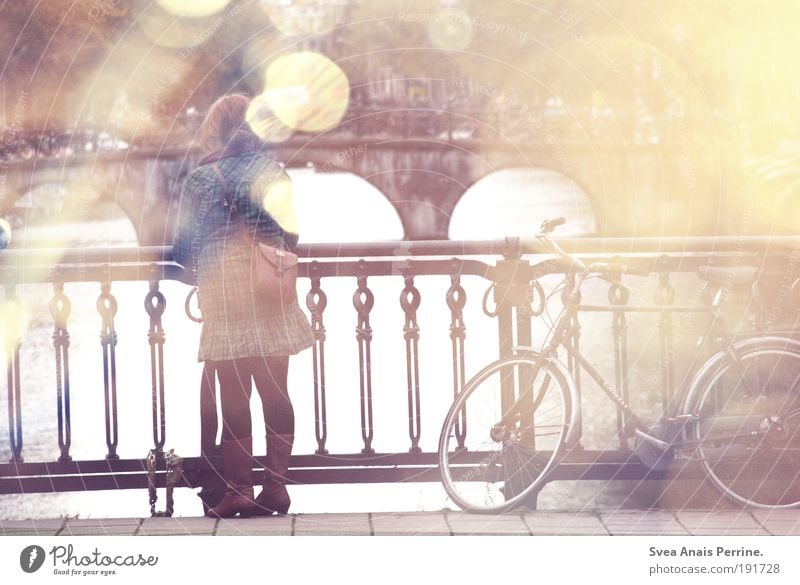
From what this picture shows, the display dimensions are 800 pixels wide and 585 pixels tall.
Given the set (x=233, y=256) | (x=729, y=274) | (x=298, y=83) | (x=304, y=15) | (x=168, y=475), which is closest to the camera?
(x=233, y=256)

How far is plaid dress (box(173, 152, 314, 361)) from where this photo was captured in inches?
170

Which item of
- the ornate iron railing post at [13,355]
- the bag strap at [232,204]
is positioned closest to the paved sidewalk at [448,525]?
the ornate iron railing post at [13,355]

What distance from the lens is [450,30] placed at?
27.2 feet

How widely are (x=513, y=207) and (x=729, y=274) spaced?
2001 centimetres

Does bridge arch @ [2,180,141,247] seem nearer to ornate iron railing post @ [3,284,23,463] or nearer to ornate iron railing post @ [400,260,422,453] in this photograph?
ornate iron railing post @ [3,284,23,463]

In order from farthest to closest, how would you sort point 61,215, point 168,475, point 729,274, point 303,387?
point 61,215 → point 303,387 → point 168,475 → point 729,274

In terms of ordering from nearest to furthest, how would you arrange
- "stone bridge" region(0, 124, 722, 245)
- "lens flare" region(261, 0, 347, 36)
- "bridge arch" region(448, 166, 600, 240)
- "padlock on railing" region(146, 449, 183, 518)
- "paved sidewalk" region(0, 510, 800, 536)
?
"paved sidewalk" region(0, 510, 800, 536) → "padlock on railing" region(146, 449, 183, 518) → "lens flare" region(261, 0, 347, 36) → "stone bridge" region(0, 124, 722, 245) → "bridge arch" region(448, 166, 600, 240)

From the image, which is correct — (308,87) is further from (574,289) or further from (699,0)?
(574,289)

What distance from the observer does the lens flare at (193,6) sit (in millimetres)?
5496

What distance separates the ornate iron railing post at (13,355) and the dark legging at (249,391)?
1012mm

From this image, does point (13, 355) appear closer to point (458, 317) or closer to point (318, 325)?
point (318, 325)

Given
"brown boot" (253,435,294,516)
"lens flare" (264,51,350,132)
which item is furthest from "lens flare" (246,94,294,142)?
A: "brown boot" (253,435,294,516)

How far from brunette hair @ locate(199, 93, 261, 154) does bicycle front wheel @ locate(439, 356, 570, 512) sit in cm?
139

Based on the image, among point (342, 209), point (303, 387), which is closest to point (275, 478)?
point (303, 387)
